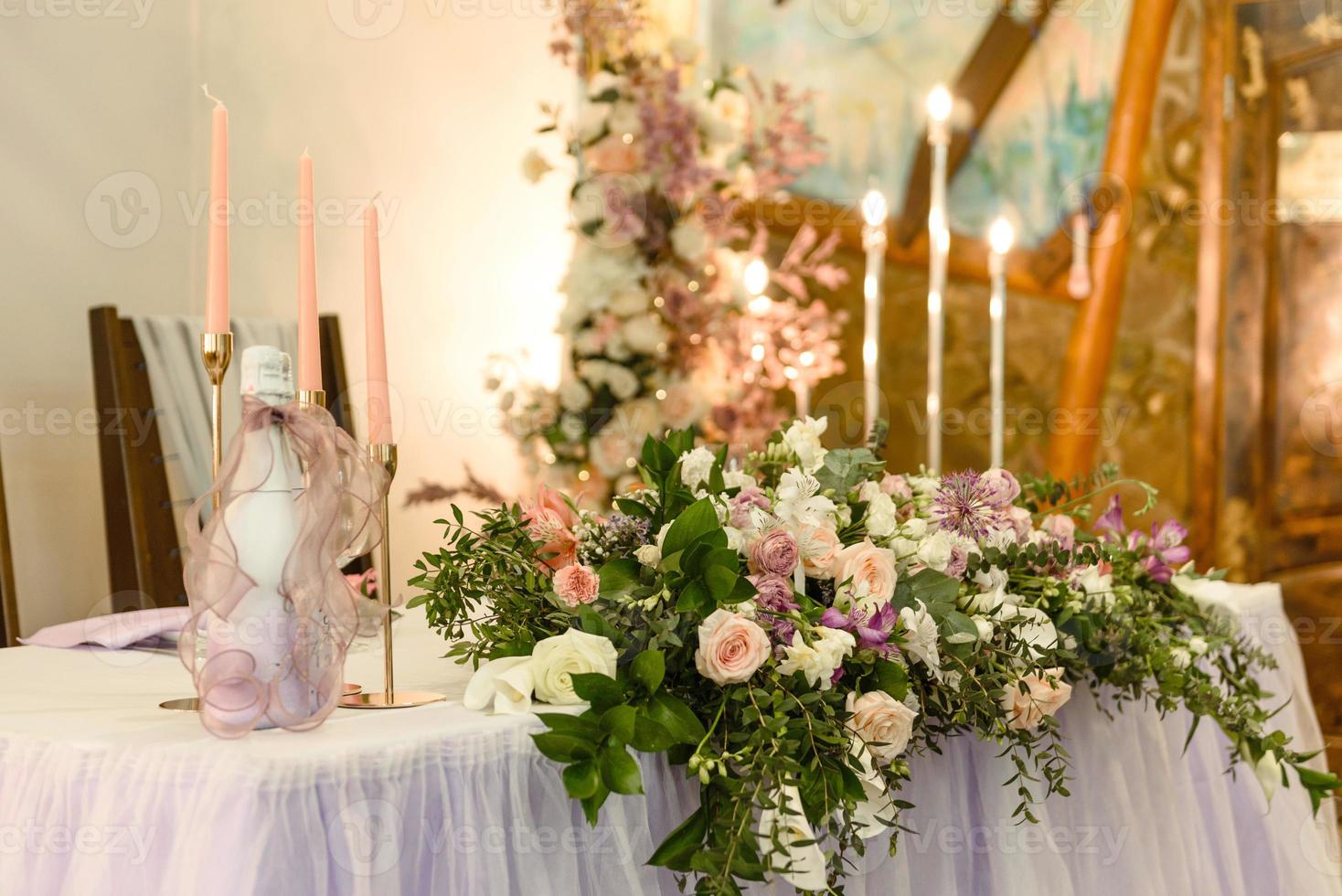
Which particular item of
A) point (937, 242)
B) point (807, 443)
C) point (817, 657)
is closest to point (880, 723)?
point (817, 657)

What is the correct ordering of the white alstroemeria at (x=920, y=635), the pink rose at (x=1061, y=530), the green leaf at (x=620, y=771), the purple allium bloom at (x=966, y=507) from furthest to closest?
the pink rose at (x=1061, y=530), the purple allium bloom at (x=966, y=507), the white alstroemeria at (x=920, y=635), the green leaf at (x=620, y=771)

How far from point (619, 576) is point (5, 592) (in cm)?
142

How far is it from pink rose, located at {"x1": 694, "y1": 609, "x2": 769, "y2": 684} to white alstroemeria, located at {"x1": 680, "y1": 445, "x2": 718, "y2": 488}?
0.25 m

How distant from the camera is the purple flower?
4.98 ft

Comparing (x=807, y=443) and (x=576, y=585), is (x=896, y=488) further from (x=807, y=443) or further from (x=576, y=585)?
(x=576, y=585)

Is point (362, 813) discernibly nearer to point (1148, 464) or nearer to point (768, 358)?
point (768, 358)

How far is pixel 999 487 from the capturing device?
5.10ft

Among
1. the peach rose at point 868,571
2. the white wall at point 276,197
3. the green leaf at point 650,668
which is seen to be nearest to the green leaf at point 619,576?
the green leaf at point 650,668

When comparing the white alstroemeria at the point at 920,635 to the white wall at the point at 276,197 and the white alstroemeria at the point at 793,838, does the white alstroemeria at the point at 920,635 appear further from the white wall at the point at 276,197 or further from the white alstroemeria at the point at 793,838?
the white wall at the point at 276,197

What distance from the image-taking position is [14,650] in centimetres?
158

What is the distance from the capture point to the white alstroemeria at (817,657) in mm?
1188

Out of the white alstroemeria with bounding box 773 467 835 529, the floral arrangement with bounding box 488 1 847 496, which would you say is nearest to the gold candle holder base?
the white alstroemeria with bounding box 773 467 835 529

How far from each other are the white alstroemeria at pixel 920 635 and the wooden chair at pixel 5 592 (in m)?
1.60

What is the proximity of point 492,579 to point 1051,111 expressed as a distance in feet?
10.9
